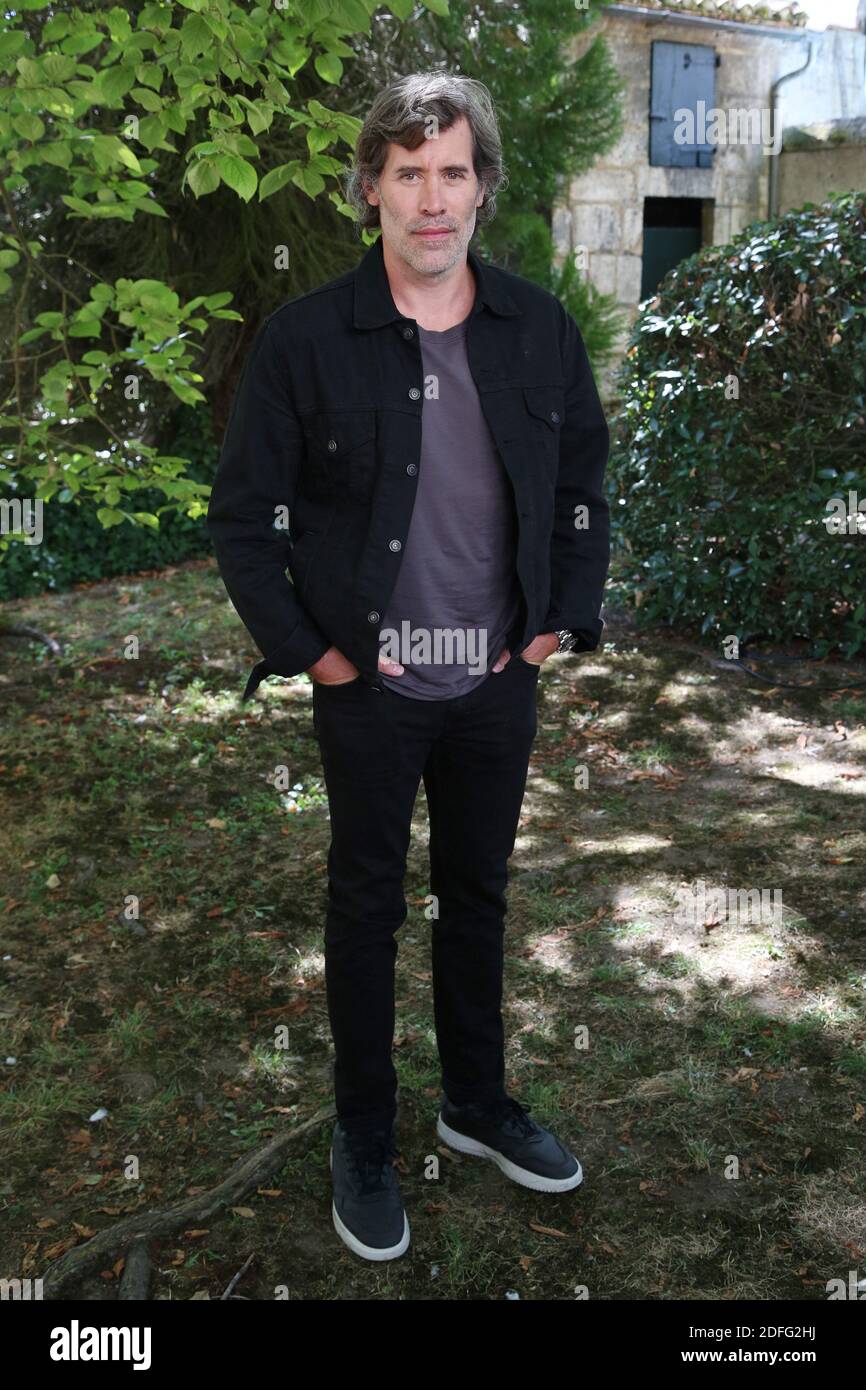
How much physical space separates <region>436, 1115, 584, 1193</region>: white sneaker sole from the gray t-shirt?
1222mm

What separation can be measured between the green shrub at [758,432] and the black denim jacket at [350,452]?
14.0 ft

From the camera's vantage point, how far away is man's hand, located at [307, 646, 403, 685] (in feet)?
8.36

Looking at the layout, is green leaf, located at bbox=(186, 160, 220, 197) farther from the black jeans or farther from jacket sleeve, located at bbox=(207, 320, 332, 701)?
the black jeans

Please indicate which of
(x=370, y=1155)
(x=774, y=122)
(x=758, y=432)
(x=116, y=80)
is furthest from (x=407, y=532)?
(x=774, y=122)

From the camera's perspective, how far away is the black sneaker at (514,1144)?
115 inches

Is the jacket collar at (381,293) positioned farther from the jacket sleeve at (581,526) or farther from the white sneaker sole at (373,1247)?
the white sneaker sole at (373,1247)

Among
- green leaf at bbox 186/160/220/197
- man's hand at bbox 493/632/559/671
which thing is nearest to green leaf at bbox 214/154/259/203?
green leaf at bbox 186/160/220/197

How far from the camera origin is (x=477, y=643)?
2.63 meters

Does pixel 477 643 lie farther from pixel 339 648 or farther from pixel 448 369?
pixel 448 369

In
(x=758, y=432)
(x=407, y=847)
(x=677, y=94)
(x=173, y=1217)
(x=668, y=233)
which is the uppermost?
(x=677, y=94)

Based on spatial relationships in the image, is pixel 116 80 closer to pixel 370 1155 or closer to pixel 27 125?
pixel 27 125

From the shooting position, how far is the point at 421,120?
235 centimetres

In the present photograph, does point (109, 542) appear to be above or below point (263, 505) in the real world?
above

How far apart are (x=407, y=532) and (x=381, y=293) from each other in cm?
49
